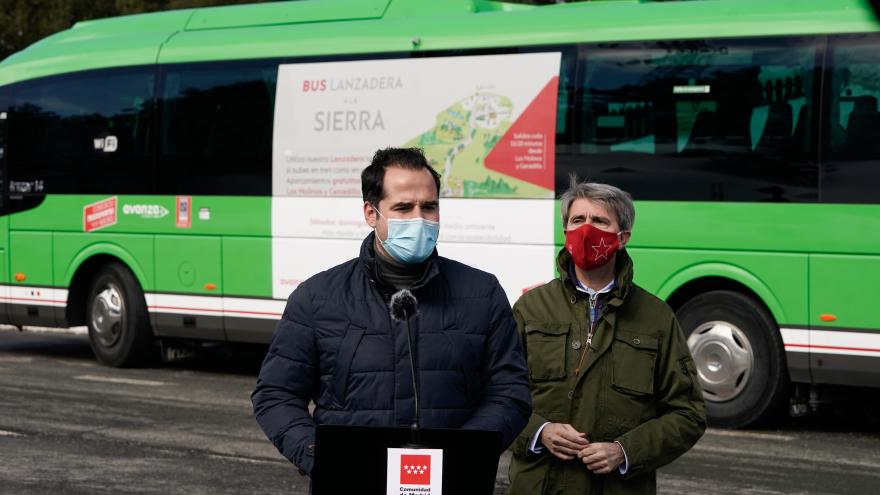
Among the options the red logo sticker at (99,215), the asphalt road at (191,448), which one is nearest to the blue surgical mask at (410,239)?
the asphalt road at (191,448)

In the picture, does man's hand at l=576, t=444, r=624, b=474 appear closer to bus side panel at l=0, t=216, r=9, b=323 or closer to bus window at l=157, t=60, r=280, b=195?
bus window at l=157, t=60, r=280, b=195

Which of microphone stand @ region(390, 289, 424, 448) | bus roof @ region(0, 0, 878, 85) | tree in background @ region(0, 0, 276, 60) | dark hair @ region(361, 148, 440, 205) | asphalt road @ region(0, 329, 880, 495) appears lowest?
asphalt road @ region(0, 329, 880, 495)

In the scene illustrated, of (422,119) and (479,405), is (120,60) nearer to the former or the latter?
(422,119)

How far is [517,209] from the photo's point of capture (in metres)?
12.7

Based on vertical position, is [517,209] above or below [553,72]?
below

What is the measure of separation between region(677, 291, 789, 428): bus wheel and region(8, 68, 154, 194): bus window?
578 cm

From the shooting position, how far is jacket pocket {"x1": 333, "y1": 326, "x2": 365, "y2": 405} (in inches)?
157

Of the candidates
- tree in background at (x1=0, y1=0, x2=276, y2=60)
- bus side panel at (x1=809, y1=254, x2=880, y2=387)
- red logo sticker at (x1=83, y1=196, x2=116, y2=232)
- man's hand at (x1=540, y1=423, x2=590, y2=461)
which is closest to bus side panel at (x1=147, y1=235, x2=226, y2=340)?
red logo sticker at (x1=83, y1=196, x2=116, y2=232)

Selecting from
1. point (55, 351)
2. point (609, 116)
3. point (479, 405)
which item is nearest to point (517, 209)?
point (609, 116)

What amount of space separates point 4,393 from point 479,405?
9.94m

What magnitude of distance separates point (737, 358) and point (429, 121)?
3260mm

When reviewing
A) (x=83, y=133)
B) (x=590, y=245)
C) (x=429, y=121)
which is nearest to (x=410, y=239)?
(x=590, y=245)

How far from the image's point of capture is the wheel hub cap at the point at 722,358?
Result: 11703 mm

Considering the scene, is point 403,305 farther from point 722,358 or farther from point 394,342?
point 722,358
